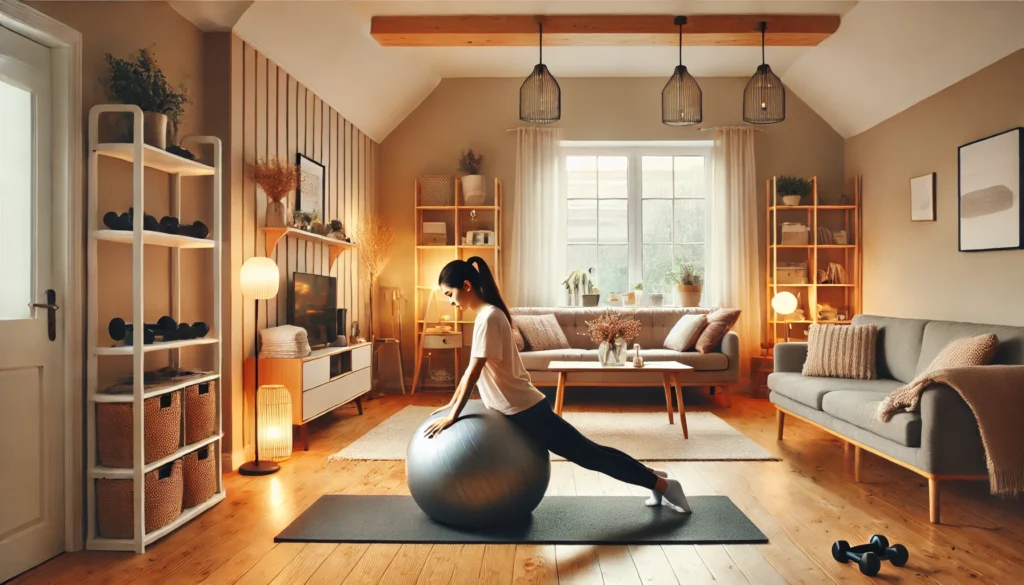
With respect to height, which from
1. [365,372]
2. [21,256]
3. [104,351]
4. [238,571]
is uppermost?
[21,256]

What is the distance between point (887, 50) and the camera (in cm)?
561

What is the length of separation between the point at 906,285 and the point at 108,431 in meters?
6.05

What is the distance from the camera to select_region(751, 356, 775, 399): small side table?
22.5ft

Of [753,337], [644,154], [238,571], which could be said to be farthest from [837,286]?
[238,571]

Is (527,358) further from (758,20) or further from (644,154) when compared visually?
(758,20)

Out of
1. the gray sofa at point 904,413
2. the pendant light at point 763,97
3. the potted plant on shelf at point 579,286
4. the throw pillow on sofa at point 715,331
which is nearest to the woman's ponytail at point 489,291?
the gray sofa at point 904,413

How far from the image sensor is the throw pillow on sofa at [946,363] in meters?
3.39

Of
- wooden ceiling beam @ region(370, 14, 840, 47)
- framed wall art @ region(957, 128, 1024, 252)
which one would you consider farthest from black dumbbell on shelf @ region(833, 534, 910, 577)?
wooden ceiling beam @ region(370, 14, 840, 47)

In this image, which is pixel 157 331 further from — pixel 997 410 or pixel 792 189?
pixel 792 189

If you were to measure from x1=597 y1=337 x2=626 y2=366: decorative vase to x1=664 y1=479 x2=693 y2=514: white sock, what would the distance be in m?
2.01

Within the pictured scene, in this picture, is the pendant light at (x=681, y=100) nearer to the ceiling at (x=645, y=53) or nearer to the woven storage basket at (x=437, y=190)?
the ceiling at (x=645, y=53)

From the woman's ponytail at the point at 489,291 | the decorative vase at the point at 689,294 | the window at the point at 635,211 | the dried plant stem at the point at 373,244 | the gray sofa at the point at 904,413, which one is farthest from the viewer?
the window at the point at 635,211

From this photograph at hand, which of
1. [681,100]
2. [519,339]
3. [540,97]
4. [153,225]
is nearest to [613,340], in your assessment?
[519,339]

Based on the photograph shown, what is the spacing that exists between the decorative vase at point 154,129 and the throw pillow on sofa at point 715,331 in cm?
470
